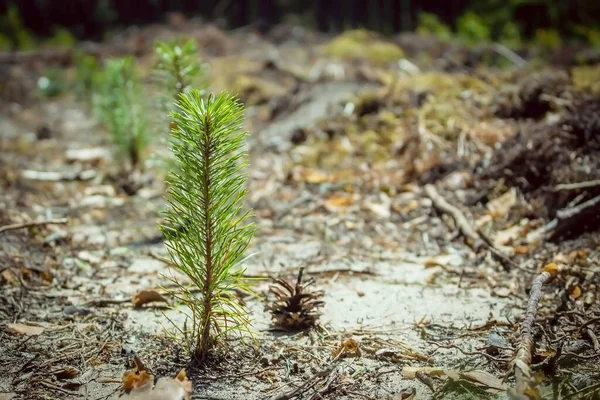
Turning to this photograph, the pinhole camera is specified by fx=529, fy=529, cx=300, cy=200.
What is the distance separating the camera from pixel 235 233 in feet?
6.64

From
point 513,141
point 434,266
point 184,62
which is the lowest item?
point 434,266

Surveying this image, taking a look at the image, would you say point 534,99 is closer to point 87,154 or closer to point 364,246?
point 364,246

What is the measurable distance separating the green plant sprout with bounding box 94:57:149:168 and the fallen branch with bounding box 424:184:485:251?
8.72ft

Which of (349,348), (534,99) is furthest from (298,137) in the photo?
(349,348)

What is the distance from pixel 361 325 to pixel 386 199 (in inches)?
79.7

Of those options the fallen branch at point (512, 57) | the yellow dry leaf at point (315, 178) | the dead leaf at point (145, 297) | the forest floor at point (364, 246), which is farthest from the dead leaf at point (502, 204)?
the fallen branch at point (512, 57)

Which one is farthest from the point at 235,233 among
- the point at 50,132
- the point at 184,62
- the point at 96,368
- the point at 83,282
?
the point at 50,132

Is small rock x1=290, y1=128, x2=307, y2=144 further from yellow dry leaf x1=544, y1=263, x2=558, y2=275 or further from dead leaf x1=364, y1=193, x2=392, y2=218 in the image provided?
yellow dry leaf x1=544, y1=263, x2=558, y2=275

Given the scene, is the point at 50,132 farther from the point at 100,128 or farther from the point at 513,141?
the point at 513,141

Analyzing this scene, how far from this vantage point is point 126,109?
474cm

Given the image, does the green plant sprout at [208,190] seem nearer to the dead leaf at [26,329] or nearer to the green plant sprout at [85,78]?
the dead leaf at [26,329]

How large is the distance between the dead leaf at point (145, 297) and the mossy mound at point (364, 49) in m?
7.23

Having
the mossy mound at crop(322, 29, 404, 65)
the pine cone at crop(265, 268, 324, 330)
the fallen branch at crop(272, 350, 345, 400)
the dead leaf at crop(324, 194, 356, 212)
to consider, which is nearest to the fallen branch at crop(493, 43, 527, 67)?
the mossy mound at crop(322, 29, 404, 65)

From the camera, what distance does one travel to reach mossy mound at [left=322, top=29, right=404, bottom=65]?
9.38 metres
